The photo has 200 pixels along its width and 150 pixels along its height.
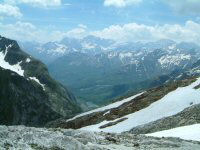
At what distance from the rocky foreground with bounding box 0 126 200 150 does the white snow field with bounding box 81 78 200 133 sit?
30.9 metres

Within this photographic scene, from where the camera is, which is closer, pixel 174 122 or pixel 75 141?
pixel 75 141

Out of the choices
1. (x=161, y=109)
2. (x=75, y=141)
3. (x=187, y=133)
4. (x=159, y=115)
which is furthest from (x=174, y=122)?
(x=75, y=141)

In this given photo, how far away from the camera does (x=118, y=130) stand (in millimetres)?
61062

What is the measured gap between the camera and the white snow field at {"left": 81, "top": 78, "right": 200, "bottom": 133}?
62062 mm

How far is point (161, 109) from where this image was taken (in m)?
65.8

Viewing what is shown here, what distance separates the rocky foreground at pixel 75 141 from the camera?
20.1 m

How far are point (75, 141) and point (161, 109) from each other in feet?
149

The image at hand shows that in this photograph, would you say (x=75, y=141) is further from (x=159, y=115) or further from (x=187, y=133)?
(x=159, y=115)

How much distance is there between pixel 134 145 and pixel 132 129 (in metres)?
31.7

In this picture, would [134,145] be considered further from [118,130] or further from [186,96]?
[186,96]

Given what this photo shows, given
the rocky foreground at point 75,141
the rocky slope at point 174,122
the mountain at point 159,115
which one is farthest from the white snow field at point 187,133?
the rocky slope at point 174,122

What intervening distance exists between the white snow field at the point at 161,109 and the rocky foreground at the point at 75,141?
101ft

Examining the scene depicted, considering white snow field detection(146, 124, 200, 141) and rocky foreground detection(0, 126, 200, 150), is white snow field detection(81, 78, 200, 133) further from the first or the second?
rocky foreground detection(0, 126, 200, 150)

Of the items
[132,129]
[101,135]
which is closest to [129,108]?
[132,129]
